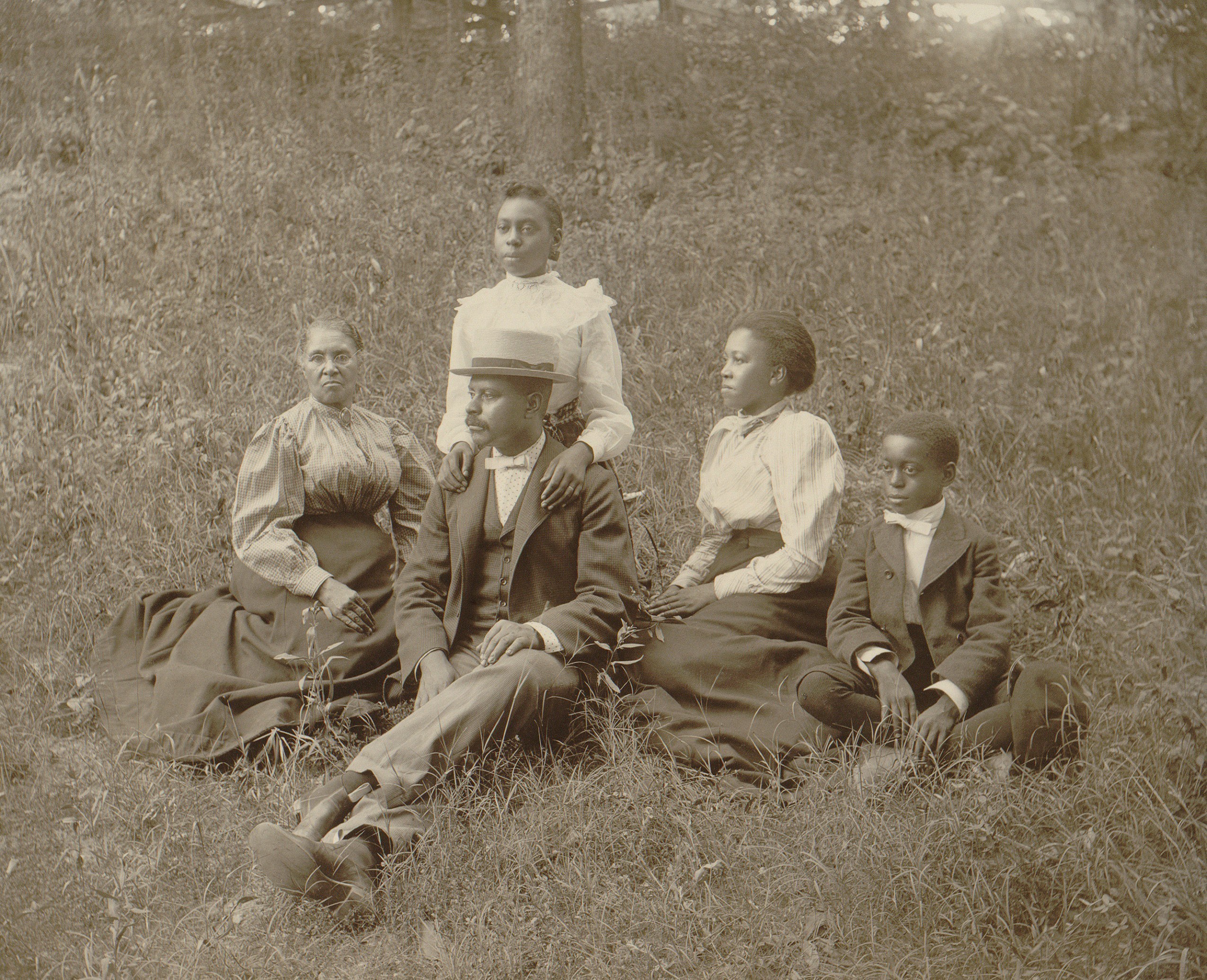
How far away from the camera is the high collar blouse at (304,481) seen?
405cm

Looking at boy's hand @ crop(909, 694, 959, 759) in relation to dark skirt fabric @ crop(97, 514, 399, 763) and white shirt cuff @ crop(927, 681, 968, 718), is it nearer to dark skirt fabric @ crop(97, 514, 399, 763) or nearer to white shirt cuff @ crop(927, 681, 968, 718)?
white shirt cuff @ crop(927, 681, 968, 718)

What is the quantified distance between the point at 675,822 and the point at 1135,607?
2.18m

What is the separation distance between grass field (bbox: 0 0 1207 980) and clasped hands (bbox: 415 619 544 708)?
0.33 metres

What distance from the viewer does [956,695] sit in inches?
133

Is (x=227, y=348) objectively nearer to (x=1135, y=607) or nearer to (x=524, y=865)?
(x=524, y=865)

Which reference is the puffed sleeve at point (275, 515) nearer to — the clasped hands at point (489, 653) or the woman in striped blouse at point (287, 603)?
the woman in striped blouse at point (287, 603)

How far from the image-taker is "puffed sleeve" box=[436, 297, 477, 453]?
167 inches

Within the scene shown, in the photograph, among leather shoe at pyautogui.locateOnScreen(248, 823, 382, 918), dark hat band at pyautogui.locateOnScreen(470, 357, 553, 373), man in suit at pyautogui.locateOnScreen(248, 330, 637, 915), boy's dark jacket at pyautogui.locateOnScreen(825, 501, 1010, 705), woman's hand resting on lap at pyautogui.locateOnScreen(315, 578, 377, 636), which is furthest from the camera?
woman's hand resting on lap at pyautogui.locateOnScreen(315, 578, 377, 636)

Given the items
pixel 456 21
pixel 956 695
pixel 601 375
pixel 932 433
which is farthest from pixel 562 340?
pixel 456 21

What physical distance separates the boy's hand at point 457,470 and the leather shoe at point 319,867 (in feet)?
4.48

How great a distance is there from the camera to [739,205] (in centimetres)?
804

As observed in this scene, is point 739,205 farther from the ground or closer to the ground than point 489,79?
closer to the ground

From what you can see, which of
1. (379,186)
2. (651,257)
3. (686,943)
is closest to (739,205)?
(651,257)

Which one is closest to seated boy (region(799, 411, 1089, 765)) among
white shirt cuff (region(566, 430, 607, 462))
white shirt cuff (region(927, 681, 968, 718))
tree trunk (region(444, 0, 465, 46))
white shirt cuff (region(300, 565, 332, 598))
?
white shirt cuff (region(927, 681, 968, 718))
